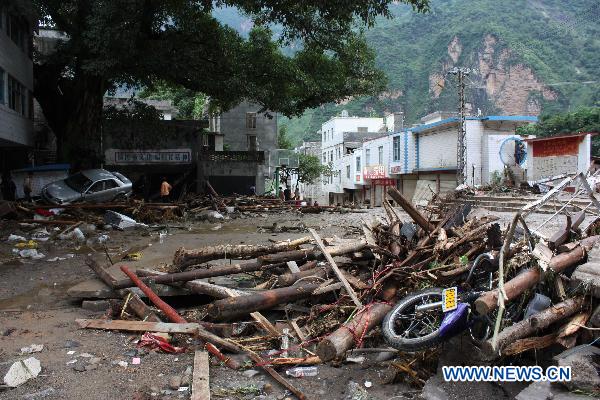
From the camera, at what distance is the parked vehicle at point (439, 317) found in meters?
4.05

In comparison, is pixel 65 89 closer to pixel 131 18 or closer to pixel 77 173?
pixel 77 173

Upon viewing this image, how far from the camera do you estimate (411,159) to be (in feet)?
128

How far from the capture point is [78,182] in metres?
19.1

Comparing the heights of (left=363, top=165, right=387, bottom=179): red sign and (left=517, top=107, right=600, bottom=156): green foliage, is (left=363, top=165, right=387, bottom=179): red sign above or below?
below

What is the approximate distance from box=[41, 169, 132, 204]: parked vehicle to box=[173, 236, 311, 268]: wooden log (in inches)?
501

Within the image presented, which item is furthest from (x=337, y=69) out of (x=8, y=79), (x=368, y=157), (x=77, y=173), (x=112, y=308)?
(x=368, y=157)

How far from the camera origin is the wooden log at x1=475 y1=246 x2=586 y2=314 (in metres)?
3.77

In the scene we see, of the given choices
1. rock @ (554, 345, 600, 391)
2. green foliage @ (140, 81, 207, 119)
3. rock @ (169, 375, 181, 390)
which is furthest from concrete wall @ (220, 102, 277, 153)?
rock @ (554, 345, 600, 391)

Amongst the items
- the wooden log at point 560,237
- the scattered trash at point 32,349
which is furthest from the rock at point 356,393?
the scattered trash at point 32,349

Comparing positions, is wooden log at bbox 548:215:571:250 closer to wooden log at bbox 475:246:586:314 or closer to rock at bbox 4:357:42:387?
wooden log at bbox 475:246:586:314

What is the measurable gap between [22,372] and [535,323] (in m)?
4.35

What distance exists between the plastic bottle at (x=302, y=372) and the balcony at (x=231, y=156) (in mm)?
24300

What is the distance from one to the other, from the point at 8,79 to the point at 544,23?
91057 mm

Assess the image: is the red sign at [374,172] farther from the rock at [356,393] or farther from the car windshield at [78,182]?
the rock at [356,393]
